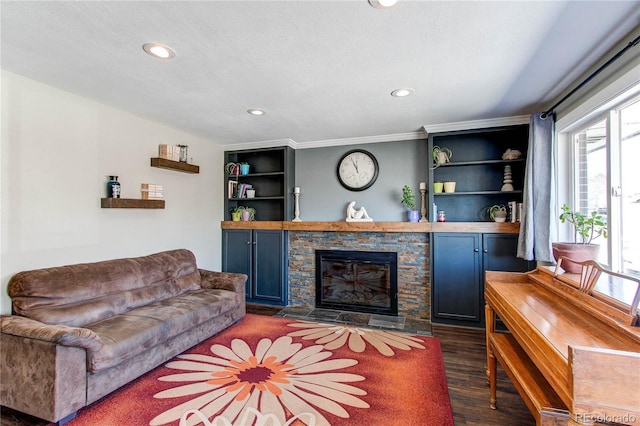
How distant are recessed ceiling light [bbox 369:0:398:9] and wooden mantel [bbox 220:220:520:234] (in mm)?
2594

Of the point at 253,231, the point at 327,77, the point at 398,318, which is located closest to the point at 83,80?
the point at 327,77

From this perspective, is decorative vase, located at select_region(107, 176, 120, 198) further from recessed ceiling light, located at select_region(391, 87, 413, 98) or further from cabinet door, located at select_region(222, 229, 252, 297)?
recessed ceiling light, located at select_region(391, 87, 413, 98)

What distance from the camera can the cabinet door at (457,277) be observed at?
3486 mm

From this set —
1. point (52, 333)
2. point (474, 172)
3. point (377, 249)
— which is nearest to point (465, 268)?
point (377, 249)

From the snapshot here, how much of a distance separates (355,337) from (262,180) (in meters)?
2.82

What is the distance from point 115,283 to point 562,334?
3.27 m

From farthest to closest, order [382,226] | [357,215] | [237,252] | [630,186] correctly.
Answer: [237,252], [357,215], [382,226], [630,186]

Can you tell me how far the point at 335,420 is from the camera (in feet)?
6.12

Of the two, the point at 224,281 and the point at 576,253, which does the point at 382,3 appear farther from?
the point at 224,281

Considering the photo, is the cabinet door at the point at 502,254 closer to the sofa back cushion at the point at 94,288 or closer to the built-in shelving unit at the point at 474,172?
the built-in shelving unit at the point at 474,172

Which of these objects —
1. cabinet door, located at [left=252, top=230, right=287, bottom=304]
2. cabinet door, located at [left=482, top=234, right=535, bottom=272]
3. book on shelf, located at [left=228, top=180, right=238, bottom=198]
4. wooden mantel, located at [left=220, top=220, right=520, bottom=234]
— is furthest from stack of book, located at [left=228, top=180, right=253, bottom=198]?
cabinet door, located at [left=482, top=234, right=535, bottom=272]

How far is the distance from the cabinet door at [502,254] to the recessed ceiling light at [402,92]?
6.26 feet

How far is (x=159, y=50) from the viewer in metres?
1.97

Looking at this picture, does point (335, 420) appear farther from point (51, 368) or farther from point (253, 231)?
point (253, 231)
